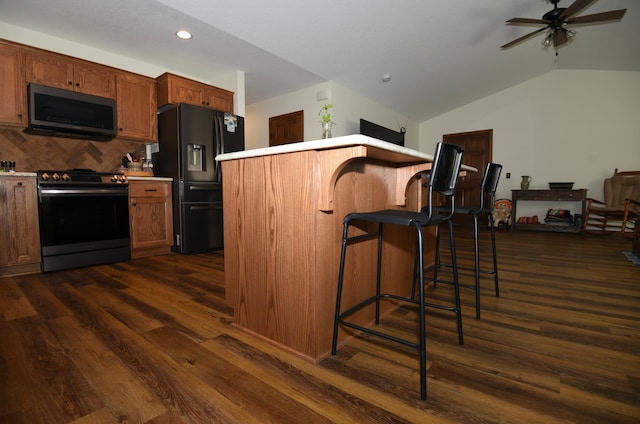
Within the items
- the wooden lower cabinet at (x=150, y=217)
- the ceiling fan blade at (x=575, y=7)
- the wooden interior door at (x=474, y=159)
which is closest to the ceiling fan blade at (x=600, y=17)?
the ceiling fan blade at (x=575, y=7)

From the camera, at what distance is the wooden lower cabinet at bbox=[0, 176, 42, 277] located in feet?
8.37

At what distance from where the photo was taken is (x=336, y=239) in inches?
53.8

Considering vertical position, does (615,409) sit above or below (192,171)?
below

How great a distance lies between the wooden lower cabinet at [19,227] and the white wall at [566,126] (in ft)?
23.2

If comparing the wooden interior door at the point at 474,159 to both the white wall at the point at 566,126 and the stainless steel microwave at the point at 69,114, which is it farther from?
the stainless steel microwave at the point at 69,114

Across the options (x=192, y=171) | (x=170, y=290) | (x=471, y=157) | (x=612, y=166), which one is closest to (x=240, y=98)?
(x=192, y=171)

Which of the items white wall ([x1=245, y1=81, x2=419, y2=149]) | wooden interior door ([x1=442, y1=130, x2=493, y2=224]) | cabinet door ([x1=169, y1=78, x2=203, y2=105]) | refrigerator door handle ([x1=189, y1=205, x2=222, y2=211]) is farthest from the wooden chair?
cabinet door ([x1=169, y1=78, x2=203, y2=105])

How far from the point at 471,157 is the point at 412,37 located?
3.64 metres

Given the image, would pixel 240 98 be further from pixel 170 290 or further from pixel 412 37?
pixel 170 290

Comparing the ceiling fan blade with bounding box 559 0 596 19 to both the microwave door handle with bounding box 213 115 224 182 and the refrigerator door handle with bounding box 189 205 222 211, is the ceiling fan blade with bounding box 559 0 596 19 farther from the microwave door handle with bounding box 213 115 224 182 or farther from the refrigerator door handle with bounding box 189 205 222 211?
the refrigerator door handle with bounding box 189 205 222 211

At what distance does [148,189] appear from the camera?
3.38m

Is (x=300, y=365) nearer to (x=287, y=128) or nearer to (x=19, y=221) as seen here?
(x=19, y=221)

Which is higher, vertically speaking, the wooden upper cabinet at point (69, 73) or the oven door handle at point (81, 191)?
the wooden upper cabinet at point (69, 73)

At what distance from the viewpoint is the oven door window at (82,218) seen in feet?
8.95
